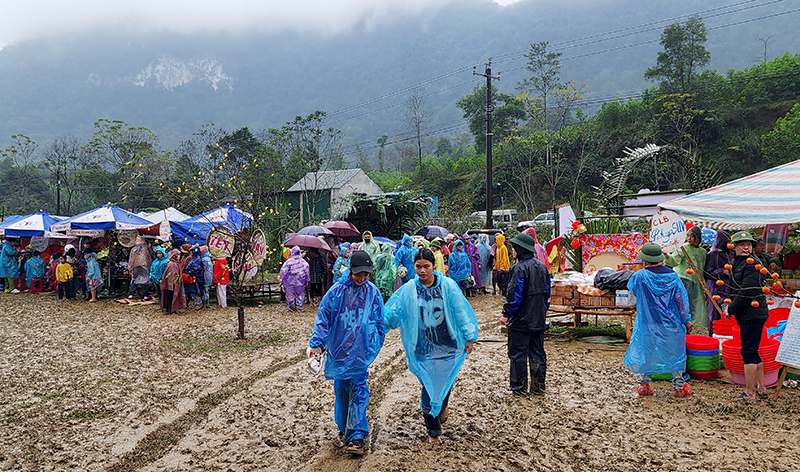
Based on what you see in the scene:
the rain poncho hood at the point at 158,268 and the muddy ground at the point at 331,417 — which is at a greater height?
the rain poncho hood at the point at 158,268

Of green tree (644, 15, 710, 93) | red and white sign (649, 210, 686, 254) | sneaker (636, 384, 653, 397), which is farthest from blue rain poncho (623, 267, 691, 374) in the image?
green tree (644, 15, 710, 93)

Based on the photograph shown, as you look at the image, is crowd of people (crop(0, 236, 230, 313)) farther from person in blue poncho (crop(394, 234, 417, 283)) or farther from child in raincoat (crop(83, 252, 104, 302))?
person in blue poncho (crop(394, 234, 417, 283))

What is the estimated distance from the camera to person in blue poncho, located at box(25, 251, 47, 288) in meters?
16.3

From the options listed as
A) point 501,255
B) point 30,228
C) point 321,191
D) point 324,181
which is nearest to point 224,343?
point 501,255

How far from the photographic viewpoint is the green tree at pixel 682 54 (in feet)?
116

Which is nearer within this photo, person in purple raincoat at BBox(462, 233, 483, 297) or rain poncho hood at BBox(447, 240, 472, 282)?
rain poncho hood at BBox(447, 240, 472, 282)

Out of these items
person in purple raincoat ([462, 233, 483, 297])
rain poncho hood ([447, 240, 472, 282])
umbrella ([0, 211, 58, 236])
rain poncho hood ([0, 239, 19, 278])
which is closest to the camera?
rain poncho hood ([447, 240, 472, 282])

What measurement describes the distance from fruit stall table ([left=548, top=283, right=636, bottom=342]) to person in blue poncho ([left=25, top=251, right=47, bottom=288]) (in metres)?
15.7

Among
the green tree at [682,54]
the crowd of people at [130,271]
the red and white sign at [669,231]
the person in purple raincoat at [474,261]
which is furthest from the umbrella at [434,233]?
the green tree at [682,54]

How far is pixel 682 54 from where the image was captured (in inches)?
1410

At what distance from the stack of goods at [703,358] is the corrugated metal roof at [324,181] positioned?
28569 millimetres

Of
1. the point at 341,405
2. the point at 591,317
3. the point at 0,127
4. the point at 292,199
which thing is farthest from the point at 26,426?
the point at 0,127

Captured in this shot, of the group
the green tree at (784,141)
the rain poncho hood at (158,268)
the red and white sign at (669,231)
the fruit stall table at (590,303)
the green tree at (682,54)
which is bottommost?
the fruit stall table at (590,303)

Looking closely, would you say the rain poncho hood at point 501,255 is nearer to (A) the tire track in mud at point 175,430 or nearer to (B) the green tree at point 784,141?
(A) the tire track in mud at point 175,430
